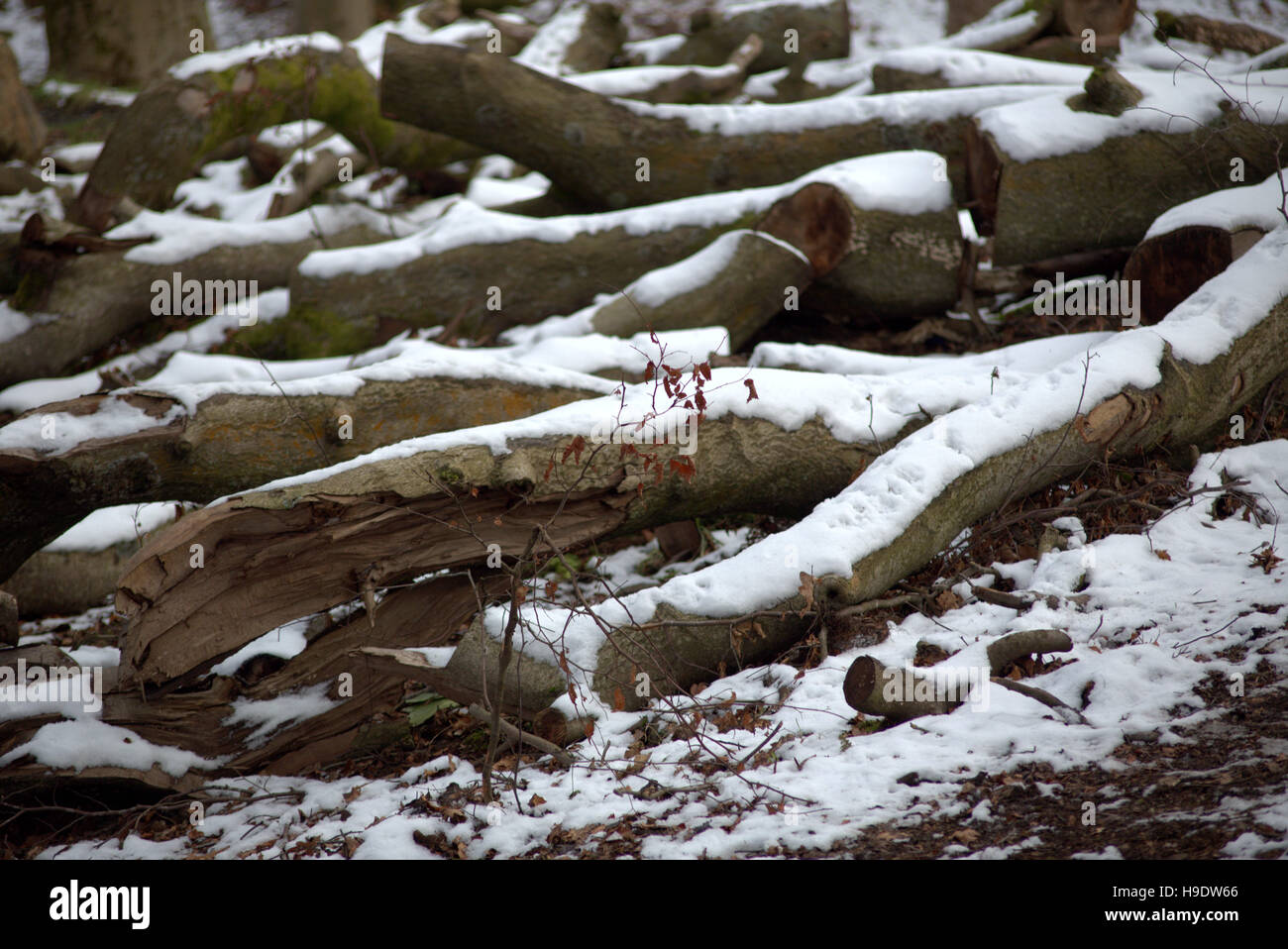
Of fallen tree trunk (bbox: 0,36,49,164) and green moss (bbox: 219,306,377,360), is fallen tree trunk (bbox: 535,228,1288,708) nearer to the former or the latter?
green moss (bbox: 219,306,377,360)

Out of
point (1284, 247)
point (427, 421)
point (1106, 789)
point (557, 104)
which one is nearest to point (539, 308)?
point (557, 104)

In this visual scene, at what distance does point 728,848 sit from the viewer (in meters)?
2.72

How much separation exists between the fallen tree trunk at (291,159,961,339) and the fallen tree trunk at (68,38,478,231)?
2305 mm

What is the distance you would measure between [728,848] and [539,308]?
4848 millimetres

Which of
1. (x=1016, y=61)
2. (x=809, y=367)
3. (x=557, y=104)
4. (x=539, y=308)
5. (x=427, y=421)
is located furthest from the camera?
(x=1016, y=61)

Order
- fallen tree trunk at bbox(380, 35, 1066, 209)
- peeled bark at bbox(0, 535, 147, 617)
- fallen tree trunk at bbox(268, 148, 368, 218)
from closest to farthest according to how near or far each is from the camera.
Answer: peeled bark at bbox(0, 535, 147, 617), fallen tree trunk at bbox(380, 35, 1066, 209), fallen tree trunk at bbox(268, 148, 368, 218)

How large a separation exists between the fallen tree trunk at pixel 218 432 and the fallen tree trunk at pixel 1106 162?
3.16 m

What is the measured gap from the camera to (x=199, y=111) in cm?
768

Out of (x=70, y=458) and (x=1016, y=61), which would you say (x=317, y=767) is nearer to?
(x=70, y=458)

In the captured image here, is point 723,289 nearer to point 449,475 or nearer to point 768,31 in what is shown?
point 449,475

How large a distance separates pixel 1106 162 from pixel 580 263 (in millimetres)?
3657

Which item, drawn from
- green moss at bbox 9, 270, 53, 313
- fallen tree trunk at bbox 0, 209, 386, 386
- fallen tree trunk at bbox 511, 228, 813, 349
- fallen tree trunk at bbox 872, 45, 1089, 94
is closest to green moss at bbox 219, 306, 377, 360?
fallen tree trunk at bbox 0, 209, 386, 386

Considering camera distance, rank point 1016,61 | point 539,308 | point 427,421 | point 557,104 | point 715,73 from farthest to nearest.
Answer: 1. point 715,73
2. point 1016,61
3. point 557,104
4. point 539,308
5. point 427,421

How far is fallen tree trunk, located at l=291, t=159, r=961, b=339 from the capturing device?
599 centimetres
